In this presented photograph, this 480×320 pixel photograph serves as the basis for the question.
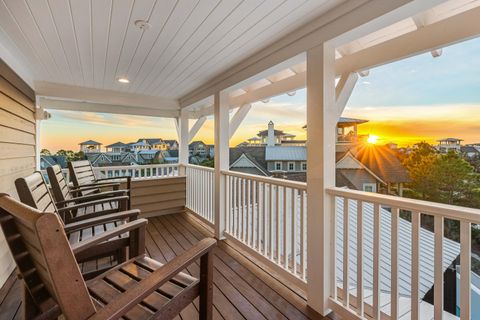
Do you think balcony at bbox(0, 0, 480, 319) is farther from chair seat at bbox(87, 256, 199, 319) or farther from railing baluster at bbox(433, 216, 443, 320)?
chair seat at bbox(87, 256, 199, 319)

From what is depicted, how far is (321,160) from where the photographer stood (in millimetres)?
1812

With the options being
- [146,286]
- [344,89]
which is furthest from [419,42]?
[146,286]

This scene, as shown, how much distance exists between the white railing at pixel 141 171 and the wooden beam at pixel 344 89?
11.9 ft

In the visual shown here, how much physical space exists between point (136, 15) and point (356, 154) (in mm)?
2082

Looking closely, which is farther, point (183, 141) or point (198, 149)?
point (183, 141)

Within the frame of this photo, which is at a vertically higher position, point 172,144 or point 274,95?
point 274,95

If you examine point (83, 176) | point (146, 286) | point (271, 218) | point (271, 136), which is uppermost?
point (271, 136)

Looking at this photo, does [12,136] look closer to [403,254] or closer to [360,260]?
[360,260]

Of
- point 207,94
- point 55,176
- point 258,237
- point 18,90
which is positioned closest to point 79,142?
point 18,90

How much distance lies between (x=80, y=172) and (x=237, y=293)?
2581mm

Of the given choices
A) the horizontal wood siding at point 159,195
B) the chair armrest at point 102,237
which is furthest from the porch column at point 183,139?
the chair armrest at point 102,237

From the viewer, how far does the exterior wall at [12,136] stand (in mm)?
2133

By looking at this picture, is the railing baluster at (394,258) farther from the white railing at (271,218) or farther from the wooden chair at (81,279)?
the wooden chair at (81,279)

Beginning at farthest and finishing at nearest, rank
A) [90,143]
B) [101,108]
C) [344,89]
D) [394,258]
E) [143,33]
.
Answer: [90,143] → [101,108] → [344,89] → [143,33] → [394,258]
